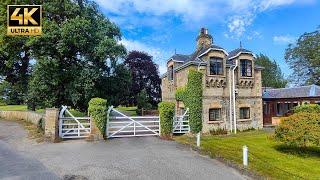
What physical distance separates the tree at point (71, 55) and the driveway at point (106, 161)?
437 inches

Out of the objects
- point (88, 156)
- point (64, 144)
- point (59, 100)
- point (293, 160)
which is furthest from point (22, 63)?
point (293, 160)

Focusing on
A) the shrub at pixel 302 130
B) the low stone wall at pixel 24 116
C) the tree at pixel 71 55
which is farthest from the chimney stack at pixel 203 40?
the low stone wall at pixel 24 116

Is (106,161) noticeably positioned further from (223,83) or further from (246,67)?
(246,67)

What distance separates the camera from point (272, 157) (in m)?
17.8

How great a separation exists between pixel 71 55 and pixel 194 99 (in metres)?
14.1

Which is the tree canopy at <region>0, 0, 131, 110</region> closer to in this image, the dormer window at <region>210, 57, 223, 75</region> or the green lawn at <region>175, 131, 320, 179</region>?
the dormer window at <region>210, 57, 223, 75</region>

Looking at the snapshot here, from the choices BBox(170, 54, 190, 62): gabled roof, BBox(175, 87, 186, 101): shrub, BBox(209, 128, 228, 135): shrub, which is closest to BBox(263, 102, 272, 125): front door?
BBox(209, 128, 228, 135): shrub

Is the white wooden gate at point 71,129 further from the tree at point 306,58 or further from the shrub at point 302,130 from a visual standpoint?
the tree at point 306,58

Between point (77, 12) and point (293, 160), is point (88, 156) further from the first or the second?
point (77, 12)

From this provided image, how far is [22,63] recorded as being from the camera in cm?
3350

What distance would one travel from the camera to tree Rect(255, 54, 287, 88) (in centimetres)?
7123

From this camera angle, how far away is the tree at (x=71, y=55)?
2773cm

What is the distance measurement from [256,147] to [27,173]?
48.4 ft

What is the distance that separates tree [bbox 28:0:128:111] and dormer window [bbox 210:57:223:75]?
30.7ft
